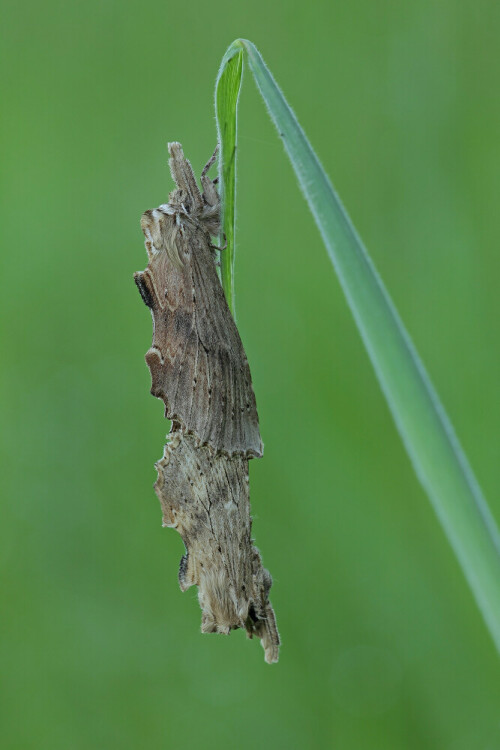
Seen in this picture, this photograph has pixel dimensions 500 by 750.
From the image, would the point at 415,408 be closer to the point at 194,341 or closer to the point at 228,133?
the point at 228,133

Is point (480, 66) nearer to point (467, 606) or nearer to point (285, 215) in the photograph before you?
point (285, 215)

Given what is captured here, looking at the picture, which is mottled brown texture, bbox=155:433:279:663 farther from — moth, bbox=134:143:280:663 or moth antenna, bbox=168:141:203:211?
moth antenna, bbox=168:141:203:211

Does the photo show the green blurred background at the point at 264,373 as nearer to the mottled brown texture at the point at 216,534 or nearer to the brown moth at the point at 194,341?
the brown moth at the point at 194,341

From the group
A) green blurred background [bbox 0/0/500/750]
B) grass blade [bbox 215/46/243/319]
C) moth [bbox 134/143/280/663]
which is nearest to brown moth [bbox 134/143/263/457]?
moth [bbox 134/143/280/663]

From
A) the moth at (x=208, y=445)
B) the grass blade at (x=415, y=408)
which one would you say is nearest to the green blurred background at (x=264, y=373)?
the moth at (x=208, y=445)

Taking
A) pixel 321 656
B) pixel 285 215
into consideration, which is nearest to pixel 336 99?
pixel 285 215
